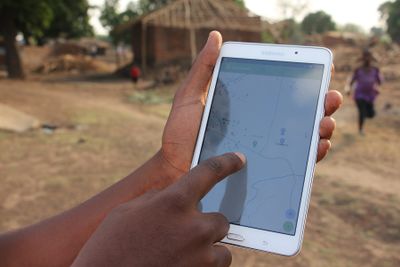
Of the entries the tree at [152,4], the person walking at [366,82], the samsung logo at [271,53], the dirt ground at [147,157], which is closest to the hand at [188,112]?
the samsung logo at [271,53]

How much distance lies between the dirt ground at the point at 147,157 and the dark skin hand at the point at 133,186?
190 centimetres

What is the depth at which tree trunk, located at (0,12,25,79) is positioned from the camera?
62.2 feet

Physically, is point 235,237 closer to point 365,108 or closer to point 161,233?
point 161,233

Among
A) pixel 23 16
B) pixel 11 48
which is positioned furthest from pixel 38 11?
pixel 11 48

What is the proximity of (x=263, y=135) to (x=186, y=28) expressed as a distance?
64.6ft

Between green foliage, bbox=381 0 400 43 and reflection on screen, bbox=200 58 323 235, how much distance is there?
172 ft

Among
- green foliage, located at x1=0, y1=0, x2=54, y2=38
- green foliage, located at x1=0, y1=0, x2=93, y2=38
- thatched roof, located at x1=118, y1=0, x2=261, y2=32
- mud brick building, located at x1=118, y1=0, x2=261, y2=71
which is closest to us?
green foliage, located at x1=0, y1=0, x2=54, y2=38

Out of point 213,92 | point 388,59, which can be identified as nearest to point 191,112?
point 213,92

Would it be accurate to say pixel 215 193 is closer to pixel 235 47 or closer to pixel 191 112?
pixel 191 112

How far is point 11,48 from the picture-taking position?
64.1 ft

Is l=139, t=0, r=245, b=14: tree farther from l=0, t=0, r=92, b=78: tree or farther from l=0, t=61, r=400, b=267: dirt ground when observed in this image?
l=0, t=61, r=400, b=267: dirt ground

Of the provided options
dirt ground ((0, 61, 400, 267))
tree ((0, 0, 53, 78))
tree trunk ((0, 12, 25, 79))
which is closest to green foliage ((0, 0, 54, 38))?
tree ((0, 0, 53, 78))

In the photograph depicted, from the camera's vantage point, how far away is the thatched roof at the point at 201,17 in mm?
19438

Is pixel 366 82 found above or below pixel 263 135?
below
